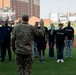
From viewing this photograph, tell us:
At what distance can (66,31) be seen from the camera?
15664mm

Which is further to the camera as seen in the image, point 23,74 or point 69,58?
point 69,58

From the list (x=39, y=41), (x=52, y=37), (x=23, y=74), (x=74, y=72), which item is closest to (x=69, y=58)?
(x=52, y=37)

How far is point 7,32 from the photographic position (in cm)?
1367

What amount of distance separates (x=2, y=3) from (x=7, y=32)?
120 meters

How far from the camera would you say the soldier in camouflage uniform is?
779 centimetres

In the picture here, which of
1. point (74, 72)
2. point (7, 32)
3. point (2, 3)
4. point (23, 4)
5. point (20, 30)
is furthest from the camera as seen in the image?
point (23, 4)

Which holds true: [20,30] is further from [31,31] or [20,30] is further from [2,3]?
[2,3]

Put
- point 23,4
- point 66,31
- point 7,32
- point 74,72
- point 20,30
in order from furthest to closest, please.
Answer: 1. point 23,4
2. point 66,31
3. point 7,32
4. point 74,72
5. point 20,30

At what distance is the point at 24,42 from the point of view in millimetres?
7824

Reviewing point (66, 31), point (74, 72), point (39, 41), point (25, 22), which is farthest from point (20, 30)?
point (66, 31)

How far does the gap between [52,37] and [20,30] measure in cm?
846

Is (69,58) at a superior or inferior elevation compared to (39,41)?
inferior

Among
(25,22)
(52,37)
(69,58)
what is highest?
(25,22)

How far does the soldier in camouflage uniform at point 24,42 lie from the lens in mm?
7785
